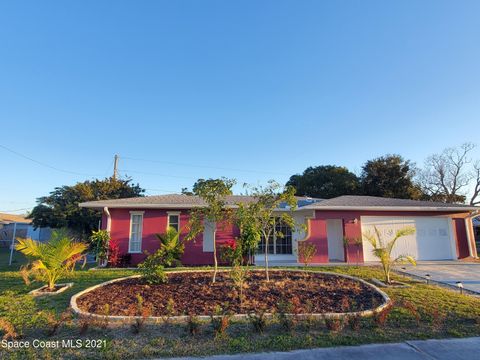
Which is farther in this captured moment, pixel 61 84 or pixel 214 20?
pixel 61 84

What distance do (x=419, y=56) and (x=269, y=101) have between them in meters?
6.53

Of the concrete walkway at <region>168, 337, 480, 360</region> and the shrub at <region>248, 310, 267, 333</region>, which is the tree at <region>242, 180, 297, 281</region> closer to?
the shrub at <region>248, 310, 267, 333</region>

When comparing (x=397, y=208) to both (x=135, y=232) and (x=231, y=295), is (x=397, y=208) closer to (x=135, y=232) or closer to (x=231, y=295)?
(x=231, y=295)

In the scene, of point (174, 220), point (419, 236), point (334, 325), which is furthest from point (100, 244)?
point (419, 236)

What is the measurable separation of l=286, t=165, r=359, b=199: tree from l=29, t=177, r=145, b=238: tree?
18112 mm

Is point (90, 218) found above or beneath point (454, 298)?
above

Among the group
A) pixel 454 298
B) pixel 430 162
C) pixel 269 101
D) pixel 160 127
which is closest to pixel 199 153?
pixel 160 127

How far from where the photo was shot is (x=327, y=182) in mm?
31297

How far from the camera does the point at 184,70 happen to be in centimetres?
1320

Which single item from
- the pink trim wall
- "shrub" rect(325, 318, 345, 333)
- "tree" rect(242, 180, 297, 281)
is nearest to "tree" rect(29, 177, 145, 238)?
the pink trim wall

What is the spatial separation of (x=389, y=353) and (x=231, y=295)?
375 centimetres

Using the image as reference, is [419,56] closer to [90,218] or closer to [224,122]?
[224,122]

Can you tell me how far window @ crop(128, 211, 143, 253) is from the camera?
13.6 meters

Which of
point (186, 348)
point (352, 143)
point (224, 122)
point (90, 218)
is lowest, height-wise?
point (186, 348)
